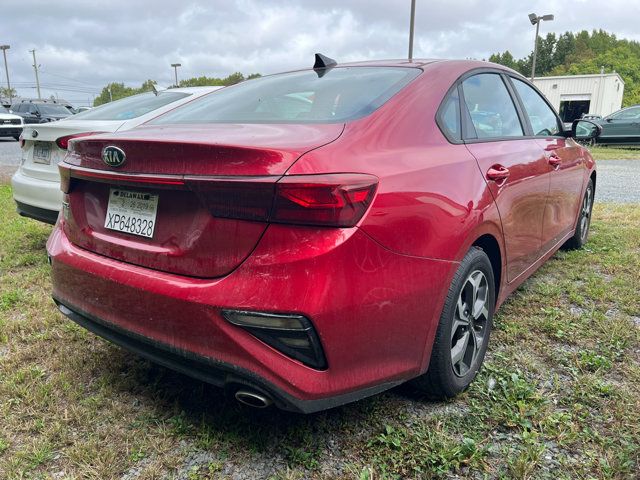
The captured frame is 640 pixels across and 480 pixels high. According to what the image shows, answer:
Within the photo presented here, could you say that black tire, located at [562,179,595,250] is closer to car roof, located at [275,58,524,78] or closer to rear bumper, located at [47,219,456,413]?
car roof, located at [275,58,524,78]

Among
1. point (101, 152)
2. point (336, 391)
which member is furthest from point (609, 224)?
point (101, 152)

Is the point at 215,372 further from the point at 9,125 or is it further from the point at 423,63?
the point at 9,125

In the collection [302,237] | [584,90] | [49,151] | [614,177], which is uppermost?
[584,90]

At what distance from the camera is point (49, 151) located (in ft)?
13.3

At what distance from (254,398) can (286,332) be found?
280mm

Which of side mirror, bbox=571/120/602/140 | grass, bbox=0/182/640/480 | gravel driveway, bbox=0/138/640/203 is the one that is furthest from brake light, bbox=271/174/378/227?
gravel driveway, bbox=0/138/640/203

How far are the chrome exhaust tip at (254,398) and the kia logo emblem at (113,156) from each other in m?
0.95

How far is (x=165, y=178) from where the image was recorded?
5.88 feet

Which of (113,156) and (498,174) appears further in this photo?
(498,174)

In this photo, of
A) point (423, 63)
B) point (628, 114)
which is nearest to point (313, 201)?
point (423, 63)

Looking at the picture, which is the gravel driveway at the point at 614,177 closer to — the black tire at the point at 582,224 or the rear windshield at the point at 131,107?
the black tire at the point at 582,224

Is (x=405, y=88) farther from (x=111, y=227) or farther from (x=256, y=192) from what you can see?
(x=111, y=227)

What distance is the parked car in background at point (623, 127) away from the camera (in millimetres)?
17000

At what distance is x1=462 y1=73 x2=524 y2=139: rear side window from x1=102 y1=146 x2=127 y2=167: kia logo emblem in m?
1.59
